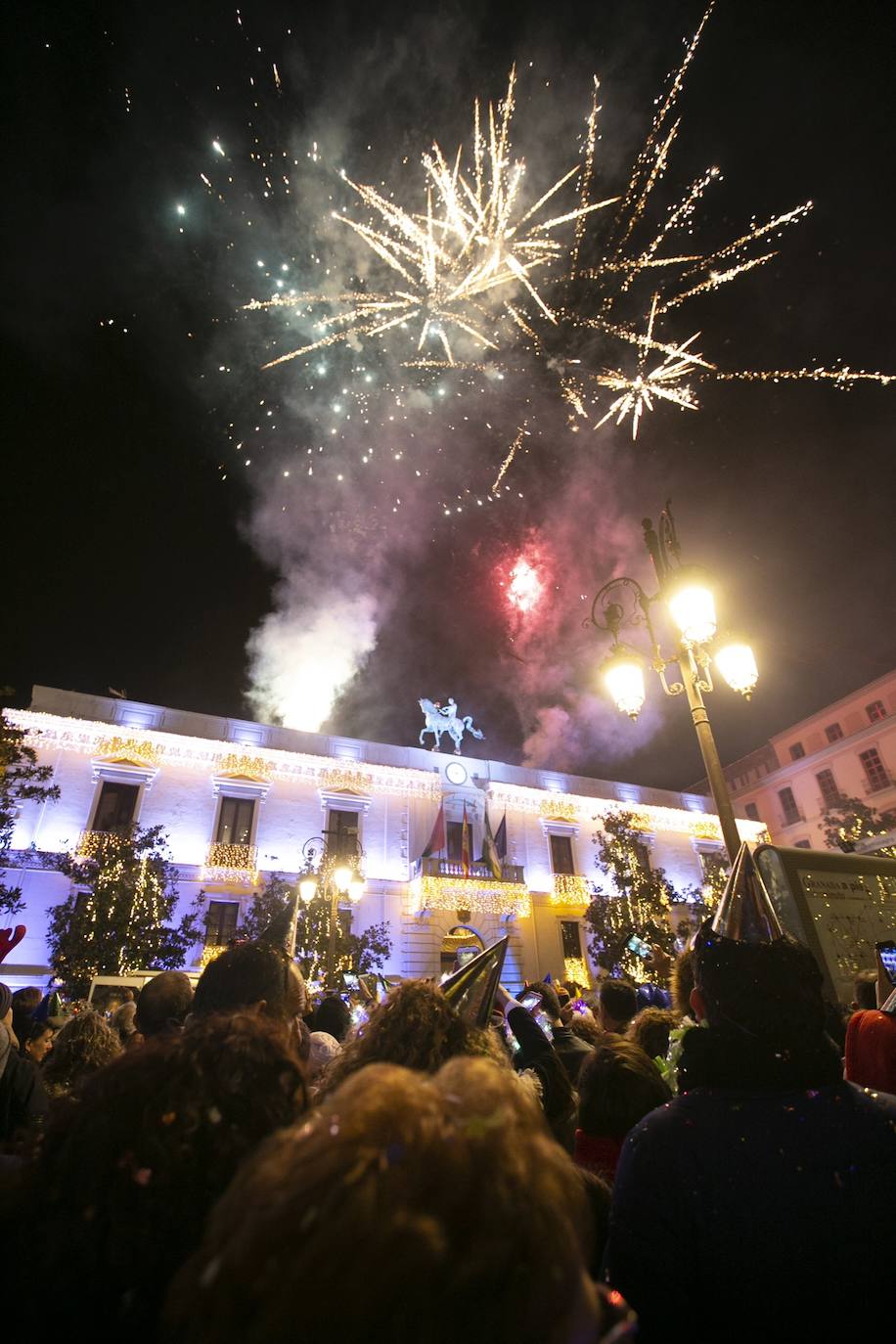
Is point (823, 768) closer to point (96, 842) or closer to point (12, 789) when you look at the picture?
point (96, 842)

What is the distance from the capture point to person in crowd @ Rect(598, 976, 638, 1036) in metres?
4.77

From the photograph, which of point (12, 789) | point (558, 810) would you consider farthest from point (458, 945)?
point (12, 789)

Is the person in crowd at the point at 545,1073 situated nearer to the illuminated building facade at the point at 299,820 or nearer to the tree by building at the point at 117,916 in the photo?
the tree by building at the point at 117,916

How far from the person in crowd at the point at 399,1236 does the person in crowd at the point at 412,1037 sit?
141cm

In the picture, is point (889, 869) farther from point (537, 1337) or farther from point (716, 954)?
point (537, 1337)

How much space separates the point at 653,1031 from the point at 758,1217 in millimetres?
2643

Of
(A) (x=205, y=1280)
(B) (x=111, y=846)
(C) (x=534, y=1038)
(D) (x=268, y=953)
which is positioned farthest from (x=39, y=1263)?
(B) (x=111, y=846)

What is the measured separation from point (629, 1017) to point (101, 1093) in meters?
4.54

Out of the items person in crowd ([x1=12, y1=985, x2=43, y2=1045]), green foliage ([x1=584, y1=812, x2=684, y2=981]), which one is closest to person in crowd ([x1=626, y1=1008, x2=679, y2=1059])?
person in crowd ([x1=12, y1=985, x2=43, y2=1045])

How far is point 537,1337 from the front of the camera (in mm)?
709

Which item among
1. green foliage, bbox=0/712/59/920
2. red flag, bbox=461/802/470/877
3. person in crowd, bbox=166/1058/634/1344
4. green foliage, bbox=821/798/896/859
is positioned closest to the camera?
person in crowd, bbox=166/1058/634/1344

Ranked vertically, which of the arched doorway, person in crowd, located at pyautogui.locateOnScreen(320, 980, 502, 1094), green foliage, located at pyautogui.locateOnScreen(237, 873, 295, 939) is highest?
green foliage, located at pyautogui.locateOnScreen(237, 873, 295, 939)

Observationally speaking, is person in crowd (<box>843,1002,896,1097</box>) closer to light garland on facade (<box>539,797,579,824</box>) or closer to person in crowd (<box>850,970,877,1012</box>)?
person in crowd (<box>850,970,877,1012</box>)

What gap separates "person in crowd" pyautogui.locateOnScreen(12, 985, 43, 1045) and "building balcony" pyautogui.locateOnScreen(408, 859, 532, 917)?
17.4m
